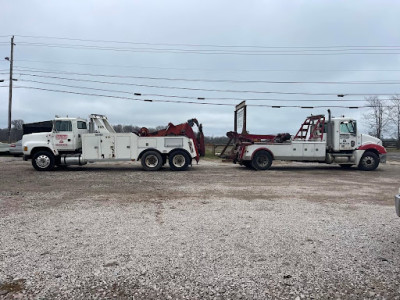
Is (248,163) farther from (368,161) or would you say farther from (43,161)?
(43,161)

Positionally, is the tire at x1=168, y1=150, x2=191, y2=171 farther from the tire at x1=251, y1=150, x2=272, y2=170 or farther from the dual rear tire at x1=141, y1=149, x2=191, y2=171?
the tire at x1=251, y1=150, x2=272, y2=170

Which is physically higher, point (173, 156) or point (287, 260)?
point (173, 156)

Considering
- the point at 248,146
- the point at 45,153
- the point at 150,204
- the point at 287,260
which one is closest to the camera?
the point at 287,260

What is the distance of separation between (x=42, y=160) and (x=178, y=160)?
6.07 metres

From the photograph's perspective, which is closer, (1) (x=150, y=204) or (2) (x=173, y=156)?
(1) (x=150, y=204)

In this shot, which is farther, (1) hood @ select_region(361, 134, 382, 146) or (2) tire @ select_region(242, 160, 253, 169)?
(2) tire @ select_region(242, 160, 253, 169)

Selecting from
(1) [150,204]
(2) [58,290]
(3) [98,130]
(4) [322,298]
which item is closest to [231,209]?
(1) [150,204]

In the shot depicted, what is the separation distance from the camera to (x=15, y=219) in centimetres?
578

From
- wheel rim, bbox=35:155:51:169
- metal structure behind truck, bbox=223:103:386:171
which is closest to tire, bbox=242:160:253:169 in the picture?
metal structure behind truck, bbox=223:103:386:171

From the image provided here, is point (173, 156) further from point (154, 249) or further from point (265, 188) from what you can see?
point (154, 249)

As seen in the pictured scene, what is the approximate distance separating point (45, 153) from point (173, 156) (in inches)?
225

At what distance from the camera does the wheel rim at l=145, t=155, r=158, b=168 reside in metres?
14.5

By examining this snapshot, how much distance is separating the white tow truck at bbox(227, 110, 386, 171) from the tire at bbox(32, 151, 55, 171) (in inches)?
346

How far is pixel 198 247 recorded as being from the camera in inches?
172
